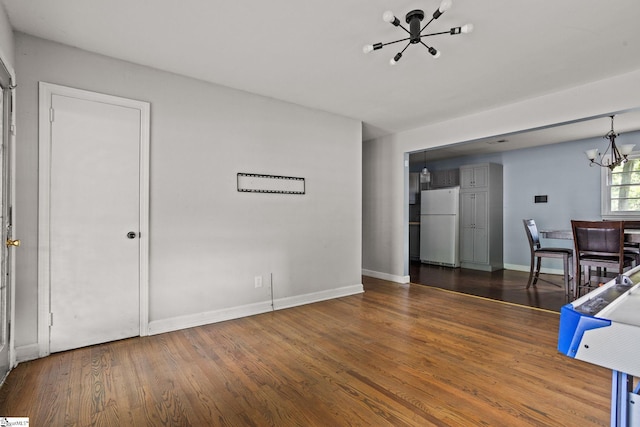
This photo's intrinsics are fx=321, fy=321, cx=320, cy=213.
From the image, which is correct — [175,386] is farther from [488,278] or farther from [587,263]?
[488,278]

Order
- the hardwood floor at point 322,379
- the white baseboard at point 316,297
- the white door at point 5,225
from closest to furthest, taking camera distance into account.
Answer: the hardwood floor at point 322,379 < the white door at point 5,225 < the white baseboard at point 316,297

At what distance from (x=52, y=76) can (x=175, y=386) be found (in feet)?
8.31

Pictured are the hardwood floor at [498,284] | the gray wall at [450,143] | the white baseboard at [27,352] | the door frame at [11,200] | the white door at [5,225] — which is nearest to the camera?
the white door at [5,225]

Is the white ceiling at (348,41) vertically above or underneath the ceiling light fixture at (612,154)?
above

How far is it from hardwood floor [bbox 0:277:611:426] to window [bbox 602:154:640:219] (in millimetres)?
3399

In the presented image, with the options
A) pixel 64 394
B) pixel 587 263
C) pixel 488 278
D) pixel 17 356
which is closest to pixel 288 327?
pixel 64 394

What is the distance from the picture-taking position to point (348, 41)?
2.54m

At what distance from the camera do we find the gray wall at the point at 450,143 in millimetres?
3199

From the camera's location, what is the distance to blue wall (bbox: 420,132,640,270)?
5.48m

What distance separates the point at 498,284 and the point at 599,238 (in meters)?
1.60

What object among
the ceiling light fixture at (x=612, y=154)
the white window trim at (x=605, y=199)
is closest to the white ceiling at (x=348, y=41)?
the ceiling light fixture at (x=612, y=154)

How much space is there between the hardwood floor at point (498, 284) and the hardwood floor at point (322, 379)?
961mm

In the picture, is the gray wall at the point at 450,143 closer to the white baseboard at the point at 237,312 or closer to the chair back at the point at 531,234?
the white baseboard at the point at 237,312

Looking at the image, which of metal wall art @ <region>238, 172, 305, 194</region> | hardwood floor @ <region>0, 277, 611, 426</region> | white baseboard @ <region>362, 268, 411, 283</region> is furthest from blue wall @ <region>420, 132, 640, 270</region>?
metal wall art @ <region>238, 172, 305, 194</region>
